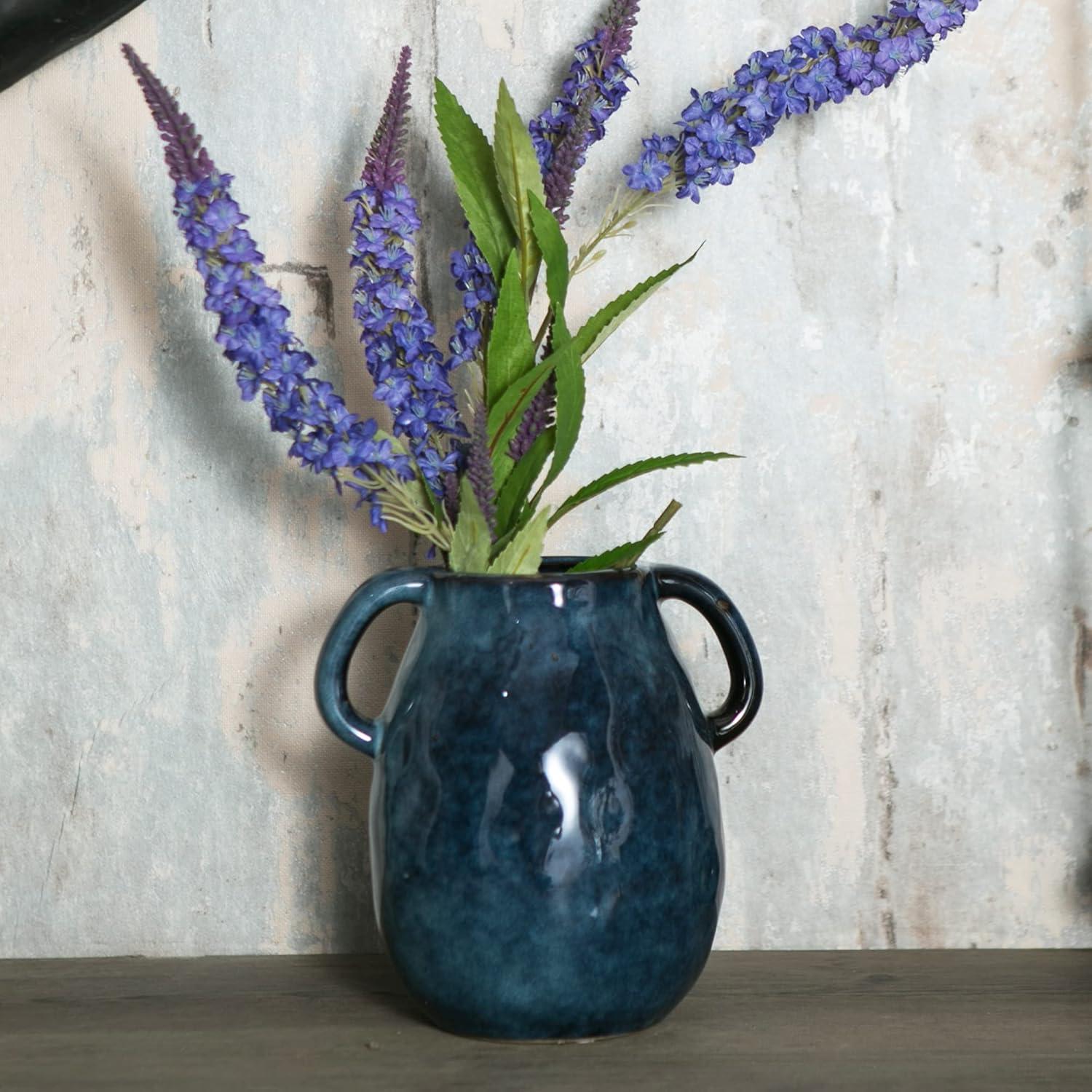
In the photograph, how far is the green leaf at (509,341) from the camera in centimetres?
67

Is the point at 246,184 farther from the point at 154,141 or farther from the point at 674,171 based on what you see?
the point at 674,171

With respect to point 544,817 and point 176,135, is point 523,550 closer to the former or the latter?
point 544,817

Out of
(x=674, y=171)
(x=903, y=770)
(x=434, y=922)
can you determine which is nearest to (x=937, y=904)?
(x=903, y=770)

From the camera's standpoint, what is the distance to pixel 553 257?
25.6 inches

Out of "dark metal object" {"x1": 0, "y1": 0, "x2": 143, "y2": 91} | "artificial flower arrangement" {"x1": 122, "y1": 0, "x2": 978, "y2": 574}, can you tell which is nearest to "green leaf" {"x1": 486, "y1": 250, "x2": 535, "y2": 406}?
"artificial flower arrangement" {"x1": 122, "y1": 0, "x2": 978, "y2": 574}

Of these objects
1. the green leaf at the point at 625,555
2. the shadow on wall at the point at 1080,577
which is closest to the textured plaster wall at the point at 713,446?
the shadow on wall at the point at 1080,577

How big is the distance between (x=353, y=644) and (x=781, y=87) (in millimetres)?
364

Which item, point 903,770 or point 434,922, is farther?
point 903,770

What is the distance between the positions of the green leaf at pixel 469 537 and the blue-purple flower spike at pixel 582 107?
0.16 metres

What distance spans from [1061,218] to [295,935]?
61 centimetres

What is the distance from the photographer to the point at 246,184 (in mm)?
787

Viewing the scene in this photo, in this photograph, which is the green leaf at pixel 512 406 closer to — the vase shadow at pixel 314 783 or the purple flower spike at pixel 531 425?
the purple flower spike at pixel 531 425

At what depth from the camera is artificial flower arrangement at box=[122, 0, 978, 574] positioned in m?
0.64

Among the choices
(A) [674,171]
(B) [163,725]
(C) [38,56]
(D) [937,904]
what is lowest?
(D) [937,904]
